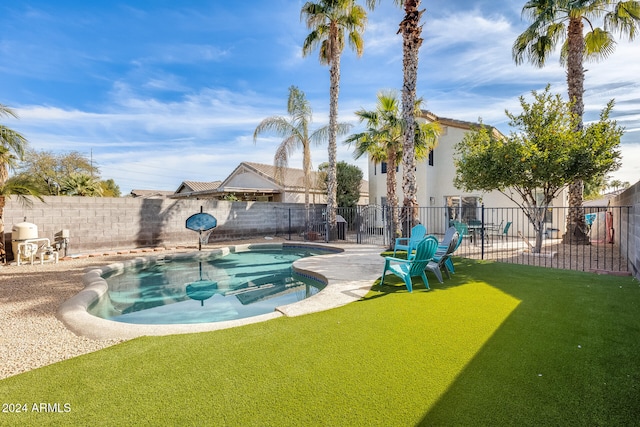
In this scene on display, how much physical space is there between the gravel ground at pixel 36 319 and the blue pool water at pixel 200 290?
2.67 ft

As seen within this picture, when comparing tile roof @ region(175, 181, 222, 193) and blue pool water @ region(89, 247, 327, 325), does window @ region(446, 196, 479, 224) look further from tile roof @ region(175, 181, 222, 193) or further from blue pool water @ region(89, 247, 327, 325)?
tile roof @ region(175, 181, 222, 193)

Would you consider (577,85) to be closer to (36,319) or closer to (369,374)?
(369,374)

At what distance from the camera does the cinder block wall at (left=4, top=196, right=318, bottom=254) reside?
11094 mm

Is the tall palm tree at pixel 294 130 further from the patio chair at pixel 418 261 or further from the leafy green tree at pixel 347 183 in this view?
the patio chair at pixel 418 261

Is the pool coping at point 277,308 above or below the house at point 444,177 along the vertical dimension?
below

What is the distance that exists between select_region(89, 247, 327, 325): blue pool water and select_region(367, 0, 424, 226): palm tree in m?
5.21

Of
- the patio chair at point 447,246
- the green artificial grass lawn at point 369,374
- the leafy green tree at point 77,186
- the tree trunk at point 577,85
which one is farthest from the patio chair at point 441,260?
the leafy green tree at point 77,186

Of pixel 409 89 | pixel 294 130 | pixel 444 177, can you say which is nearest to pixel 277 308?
pixel 409 89

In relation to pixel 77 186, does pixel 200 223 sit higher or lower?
lower

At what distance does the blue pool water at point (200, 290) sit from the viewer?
639 centimetres

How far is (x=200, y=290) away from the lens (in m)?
8.49

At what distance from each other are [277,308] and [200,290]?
4.26 meters

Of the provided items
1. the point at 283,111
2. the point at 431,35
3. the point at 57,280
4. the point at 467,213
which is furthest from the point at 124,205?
the point at 467,213

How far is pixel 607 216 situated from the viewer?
13984 millimetres
